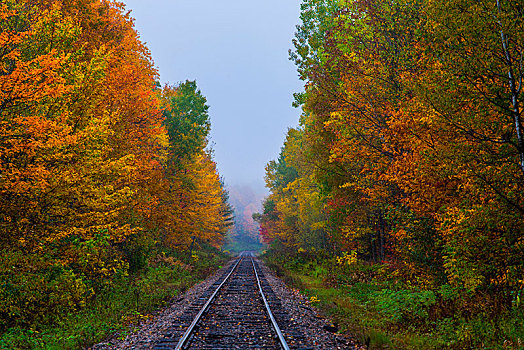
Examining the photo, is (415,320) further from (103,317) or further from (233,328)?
(103,317)

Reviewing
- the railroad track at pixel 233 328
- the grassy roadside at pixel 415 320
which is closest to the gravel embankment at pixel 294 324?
the railroad track at pixel 233 328

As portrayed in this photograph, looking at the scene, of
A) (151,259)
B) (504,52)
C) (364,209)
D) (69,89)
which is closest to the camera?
(504,52)

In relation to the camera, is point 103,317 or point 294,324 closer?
point 294,324

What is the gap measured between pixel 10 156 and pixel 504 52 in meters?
12.2

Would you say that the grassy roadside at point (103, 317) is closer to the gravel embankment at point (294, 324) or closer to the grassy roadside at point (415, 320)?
the gravel embankment at point (294, 324)

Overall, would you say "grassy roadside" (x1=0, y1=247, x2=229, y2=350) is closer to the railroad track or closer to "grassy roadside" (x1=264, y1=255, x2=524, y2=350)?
the railroad track

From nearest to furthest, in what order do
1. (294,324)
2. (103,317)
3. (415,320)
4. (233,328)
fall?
1. (415,320)
2. (233,328)
3. (294,324)
4. (103,317)

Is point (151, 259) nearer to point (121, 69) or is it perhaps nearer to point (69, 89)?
point (121, 69)

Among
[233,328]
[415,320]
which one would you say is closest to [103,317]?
[233,328]

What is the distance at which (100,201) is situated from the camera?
9867mm

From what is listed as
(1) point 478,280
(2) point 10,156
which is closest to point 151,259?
(2) point 10,156

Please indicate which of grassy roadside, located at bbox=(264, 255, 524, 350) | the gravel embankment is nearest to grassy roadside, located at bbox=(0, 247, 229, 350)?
the gravel embankment

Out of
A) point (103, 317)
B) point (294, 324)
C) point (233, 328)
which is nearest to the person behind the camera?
point (233, 328)

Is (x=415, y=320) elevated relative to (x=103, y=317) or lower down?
lower down
